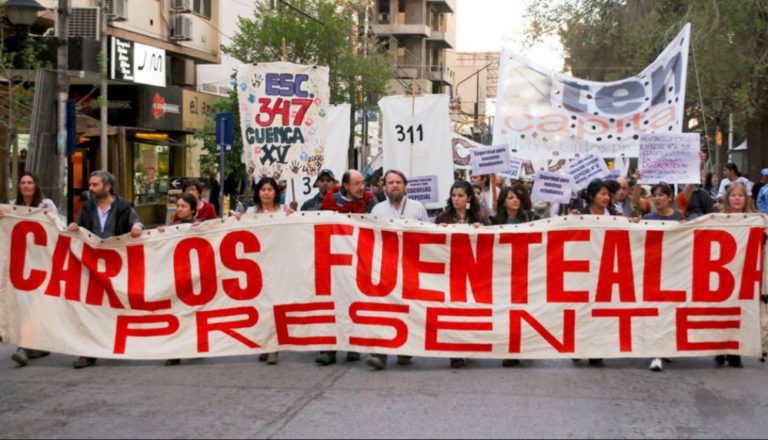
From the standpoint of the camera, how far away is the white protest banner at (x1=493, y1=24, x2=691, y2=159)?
1305cm

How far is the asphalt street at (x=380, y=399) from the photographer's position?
21.7 ft

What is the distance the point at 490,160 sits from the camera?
49.2 feet

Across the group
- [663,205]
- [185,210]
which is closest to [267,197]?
[185,210]

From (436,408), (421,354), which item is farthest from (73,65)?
(436,408)

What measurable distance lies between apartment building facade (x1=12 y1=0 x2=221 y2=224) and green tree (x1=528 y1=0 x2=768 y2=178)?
1070cm

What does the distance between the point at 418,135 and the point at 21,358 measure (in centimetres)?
758

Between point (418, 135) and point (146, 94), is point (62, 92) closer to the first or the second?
point (418, 135)

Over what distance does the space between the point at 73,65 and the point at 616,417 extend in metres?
14.6

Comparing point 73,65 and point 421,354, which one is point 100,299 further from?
point 73,65

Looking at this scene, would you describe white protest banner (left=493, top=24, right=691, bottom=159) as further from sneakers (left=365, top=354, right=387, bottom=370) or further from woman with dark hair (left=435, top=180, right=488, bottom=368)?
sneakers (left=365, top=354, right=387, bottom=370)

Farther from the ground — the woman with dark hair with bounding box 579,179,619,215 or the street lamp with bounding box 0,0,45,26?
the street lamp with bounding box 0,0,45,26

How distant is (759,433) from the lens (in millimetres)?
6617

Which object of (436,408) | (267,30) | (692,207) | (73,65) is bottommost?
(436,408)

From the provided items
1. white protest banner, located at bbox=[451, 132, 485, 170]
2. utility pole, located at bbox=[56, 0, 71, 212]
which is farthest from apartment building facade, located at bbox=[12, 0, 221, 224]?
white protest banner, located at bbox=[451, 132, 485, 170]
